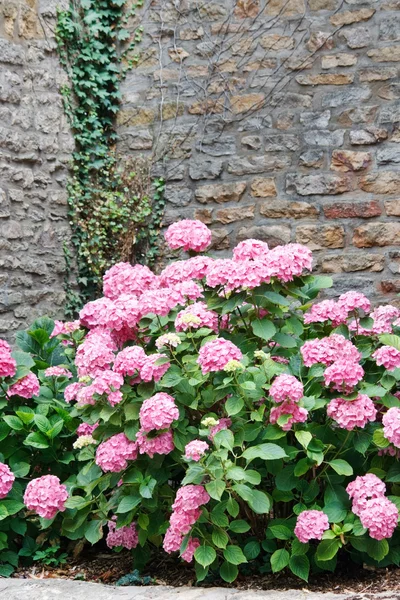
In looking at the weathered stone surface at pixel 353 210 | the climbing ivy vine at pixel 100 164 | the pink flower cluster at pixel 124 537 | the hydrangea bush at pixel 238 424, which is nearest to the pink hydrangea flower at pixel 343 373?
the hydrangea bush at pixel 238 424

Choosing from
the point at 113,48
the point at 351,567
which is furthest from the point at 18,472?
the point at 113,48

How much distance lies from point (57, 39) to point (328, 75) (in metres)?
1.83

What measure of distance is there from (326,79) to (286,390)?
3230 millimetres

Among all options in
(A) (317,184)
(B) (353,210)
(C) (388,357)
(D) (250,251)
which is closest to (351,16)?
(A) (317,184)

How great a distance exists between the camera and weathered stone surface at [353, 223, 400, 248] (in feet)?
15.8

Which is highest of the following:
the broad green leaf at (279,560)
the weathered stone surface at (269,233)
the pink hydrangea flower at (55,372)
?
the weathered stone surface at (269,233)

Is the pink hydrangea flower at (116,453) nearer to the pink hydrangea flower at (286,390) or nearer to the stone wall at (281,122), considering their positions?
the pink hydrangea flower at (286,390)

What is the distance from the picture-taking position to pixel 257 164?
16.6 ft

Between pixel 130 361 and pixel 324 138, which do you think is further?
pixel 324 138

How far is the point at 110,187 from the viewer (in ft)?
17.6

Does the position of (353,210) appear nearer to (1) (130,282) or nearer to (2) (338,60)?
(2) (338,60)

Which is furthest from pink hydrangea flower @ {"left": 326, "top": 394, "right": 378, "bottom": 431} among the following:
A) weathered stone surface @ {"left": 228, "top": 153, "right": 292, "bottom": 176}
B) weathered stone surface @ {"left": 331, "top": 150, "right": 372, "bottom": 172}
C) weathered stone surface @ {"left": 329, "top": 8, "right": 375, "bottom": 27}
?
weathered stone surface @ {"left": 329, "top": 8, "right": 375, "bottom": 27}

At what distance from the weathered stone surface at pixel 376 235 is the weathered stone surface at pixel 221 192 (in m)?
0.84

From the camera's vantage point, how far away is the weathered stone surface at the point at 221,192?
5.12m
